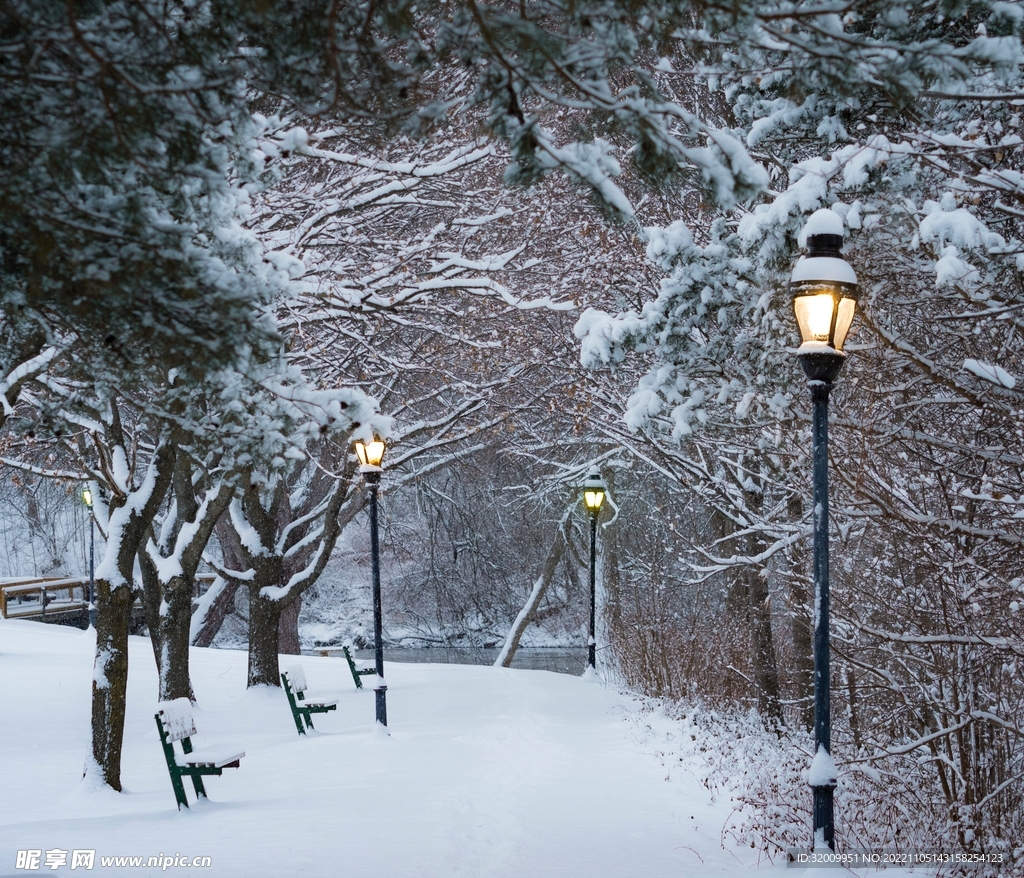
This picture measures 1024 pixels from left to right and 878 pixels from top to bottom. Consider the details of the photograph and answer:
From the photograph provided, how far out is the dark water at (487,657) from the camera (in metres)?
28.5

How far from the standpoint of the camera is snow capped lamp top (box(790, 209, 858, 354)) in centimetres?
602

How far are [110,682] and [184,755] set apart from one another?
1911mm

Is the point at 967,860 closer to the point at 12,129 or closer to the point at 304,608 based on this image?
the point at 12,129

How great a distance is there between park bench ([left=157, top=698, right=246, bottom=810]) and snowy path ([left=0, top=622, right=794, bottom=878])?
28cm

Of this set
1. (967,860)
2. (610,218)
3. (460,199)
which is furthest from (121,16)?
(460,199)

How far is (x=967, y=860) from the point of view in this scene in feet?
19.4

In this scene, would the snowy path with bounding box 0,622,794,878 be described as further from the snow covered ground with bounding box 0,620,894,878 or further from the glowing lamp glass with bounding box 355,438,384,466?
the glowing lamp glass with bounding box 355,438,384,466

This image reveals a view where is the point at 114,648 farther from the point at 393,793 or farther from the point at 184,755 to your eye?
the point at 393,793

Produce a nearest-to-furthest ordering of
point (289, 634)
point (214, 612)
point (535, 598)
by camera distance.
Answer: point (214, 612) < point (289, 634) < point (535, 598)

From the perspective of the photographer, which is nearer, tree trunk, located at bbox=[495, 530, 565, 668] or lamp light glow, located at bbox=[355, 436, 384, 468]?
lamp light glow, located at bbox=[355, 436, 384, 468]

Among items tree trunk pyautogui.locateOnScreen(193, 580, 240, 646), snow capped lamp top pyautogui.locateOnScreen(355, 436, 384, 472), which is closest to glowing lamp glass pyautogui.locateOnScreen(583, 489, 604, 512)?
snow capped lamp top pyautogui.locateOnScreen(355, 436, 384, 472)

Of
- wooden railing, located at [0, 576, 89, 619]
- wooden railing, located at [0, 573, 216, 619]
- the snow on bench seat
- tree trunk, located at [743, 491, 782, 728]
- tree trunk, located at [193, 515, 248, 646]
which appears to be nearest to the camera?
the snow on bench seat

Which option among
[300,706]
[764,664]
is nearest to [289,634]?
[300,706]

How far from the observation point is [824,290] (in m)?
6.02
